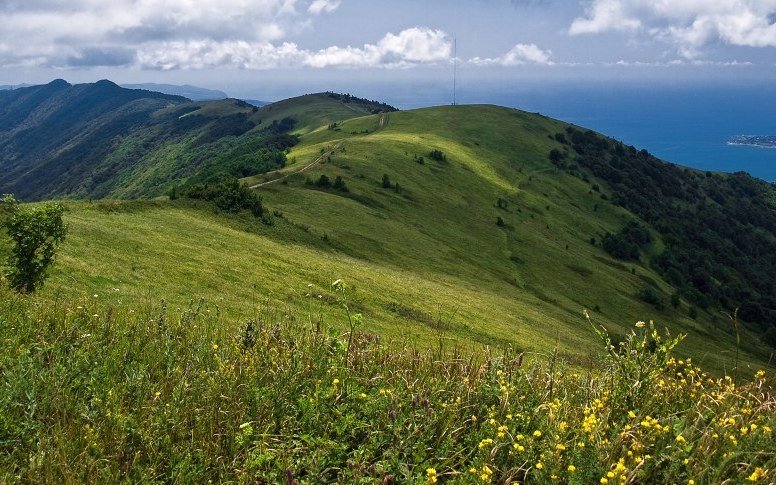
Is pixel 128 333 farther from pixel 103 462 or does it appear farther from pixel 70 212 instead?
pixel 70 212

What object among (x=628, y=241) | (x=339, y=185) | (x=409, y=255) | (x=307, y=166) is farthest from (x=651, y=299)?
(x=307, y=166)

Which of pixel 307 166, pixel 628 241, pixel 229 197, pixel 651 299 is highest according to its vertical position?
pixel 307 166

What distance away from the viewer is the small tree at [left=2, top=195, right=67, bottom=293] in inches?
670

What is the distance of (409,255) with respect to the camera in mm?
56188

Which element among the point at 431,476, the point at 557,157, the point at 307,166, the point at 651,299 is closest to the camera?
the point at 431,476

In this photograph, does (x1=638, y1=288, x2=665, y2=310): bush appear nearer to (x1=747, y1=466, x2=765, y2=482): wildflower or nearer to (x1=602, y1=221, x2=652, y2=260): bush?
(x1=602, y1=221, x2=652, y2=260): bush

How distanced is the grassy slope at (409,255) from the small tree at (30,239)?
70.9 inches

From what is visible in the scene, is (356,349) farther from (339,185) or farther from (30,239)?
(339,185)

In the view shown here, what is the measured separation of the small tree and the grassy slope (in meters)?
1.80

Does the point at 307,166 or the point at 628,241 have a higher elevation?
the point at 307,166

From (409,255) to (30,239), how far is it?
137 feet

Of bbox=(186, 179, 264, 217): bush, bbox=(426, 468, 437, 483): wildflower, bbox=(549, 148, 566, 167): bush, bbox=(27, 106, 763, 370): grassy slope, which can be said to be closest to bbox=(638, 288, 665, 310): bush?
bbox=(27, 106, 763, 370): grassy slope

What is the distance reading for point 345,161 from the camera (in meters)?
85.4

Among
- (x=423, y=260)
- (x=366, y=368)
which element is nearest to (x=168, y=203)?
(x=423, y=260)
